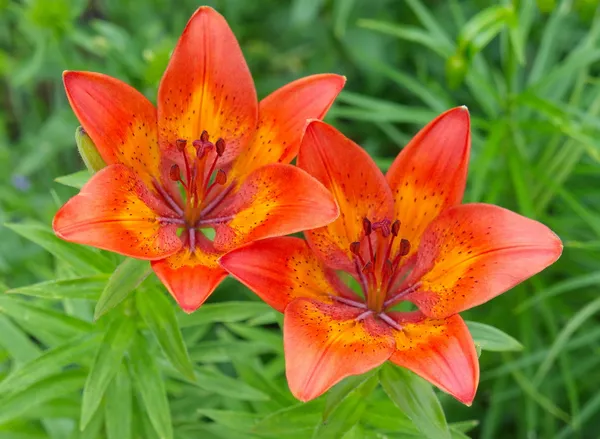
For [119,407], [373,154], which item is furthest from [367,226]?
[373,154]

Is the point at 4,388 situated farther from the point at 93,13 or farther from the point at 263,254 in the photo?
the point at 93,13

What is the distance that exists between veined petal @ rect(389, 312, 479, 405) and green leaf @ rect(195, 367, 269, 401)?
340 millimetres

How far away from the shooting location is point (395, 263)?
110cm

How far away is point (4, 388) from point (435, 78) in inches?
69.8

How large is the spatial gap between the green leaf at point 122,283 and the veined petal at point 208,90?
0.21 metres

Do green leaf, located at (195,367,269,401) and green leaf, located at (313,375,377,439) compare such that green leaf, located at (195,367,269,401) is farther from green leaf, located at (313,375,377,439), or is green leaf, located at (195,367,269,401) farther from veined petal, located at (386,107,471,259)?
veined petal, located at (386,107,471,259)

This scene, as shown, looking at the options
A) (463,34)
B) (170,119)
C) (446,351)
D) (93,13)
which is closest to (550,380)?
(463,34)

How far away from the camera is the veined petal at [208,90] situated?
1053 mm

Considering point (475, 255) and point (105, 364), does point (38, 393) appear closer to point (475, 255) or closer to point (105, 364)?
point (105, 364)

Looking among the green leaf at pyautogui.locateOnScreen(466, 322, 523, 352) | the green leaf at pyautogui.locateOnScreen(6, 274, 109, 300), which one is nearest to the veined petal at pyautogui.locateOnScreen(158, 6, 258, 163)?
the green leaf at pyautogui.locateOnScreen(6, 274, 109, 300)

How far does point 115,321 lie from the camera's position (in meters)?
1.12

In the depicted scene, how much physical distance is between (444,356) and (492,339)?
220 millimetres

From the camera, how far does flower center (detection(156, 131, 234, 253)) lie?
42.8 inches

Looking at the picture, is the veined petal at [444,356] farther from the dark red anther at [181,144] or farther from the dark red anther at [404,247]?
the dark red anther at [181,144]
